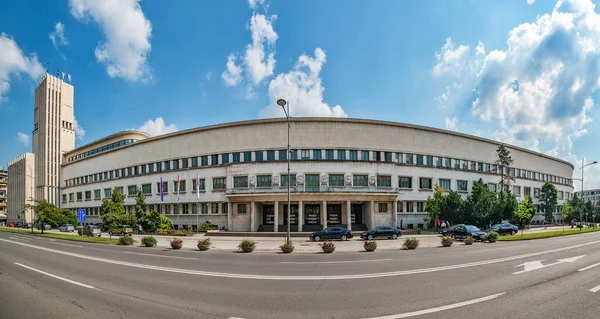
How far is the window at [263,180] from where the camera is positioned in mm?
41812

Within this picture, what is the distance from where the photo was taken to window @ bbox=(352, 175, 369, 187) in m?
41.5

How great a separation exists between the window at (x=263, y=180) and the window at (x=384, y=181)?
1735 centimetres

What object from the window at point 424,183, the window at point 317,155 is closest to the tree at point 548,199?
the window at point 424,183

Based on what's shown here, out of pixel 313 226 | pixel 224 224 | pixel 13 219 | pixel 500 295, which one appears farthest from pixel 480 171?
pixel 13 219

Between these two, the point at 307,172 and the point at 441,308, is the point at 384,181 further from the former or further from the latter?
the point at 441,308

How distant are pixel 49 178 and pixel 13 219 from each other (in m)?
28.2

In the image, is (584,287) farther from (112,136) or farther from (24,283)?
(112,136)

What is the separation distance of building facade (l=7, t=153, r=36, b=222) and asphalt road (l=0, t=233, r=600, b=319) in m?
94.0

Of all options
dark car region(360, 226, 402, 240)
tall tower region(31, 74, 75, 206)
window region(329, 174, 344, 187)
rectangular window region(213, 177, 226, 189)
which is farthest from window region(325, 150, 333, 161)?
tall tower region(31, 74, 75, 206)

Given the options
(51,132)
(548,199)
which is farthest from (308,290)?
(51,132)

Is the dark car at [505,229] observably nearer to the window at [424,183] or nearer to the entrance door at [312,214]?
the window at [424,183]

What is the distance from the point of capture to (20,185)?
276 ft

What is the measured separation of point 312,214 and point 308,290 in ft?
113

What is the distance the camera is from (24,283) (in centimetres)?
1025
